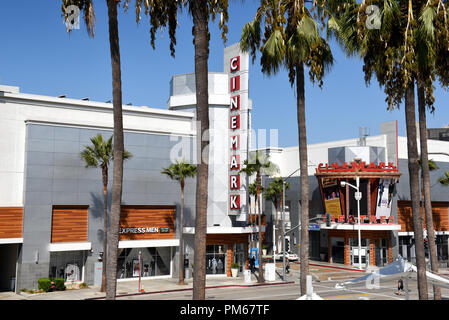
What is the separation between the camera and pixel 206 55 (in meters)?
15.0

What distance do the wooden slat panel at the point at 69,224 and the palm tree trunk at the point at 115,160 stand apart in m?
21.7

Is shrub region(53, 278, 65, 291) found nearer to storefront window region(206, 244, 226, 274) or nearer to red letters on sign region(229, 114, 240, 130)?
storefront window region(206, 244, 226, 274)

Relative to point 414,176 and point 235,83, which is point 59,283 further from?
point 414,176

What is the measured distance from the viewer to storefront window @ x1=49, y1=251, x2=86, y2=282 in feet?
122

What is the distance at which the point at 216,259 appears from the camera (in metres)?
44.6

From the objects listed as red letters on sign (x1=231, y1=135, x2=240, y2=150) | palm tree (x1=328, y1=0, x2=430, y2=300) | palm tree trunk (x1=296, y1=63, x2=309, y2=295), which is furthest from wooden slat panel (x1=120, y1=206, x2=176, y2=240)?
palm tree (x1=328, y1=0, x2=430, y2=300)

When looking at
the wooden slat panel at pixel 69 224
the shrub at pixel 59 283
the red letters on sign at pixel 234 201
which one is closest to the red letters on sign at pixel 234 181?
the red letters on sign at pixel 234 201

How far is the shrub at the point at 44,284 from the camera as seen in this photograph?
35.1 m

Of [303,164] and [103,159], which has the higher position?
[103,159]

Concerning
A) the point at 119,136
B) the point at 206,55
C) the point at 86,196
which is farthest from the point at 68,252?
the point at 206,55

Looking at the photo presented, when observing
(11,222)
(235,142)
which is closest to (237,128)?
(235,142)

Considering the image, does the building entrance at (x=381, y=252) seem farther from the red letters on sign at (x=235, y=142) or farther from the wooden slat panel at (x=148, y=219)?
the wooden slat panel at (x=148, y=219)

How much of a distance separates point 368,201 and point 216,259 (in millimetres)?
22159

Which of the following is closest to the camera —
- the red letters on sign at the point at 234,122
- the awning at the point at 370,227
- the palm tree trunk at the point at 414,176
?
the palm tree trunk at the point at 414,176
